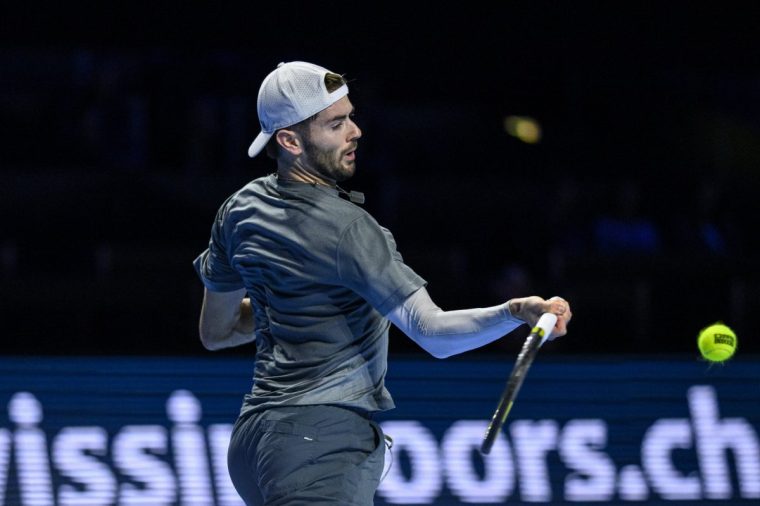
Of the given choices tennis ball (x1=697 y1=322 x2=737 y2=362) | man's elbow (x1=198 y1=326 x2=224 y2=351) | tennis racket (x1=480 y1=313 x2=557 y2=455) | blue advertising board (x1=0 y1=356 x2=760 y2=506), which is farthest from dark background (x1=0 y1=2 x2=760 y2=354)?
tennis racket (x1=480 y1=313 x2=557 y2=455)

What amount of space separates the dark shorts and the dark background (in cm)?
467

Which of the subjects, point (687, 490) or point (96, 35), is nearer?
point (687, 490)

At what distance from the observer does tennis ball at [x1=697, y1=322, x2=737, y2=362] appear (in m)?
3.66

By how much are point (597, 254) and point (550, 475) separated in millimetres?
3479

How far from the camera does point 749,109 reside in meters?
12.8

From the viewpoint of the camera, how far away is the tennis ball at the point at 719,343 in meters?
3.66

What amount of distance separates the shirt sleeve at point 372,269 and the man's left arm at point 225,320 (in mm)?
580

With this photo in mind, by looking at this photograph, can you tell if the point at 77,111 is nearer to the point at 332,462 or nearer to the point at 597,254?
the point at 597,254

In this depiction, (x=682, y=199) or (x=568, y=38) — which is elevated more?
(x=568, y=38)

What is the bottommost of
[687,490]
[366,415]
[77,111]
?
[687,490]

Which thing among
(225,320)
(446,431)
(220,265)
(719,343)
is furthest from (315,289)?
(446,431)

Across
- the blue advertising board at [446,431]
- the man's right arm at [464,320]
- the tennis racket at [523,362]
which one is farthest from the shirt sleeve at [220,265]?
the blue advertising board at [446,431]

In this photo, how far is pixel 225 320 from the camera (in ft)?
11.5

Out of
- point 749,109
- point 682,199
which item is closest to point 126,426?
point 682,199
